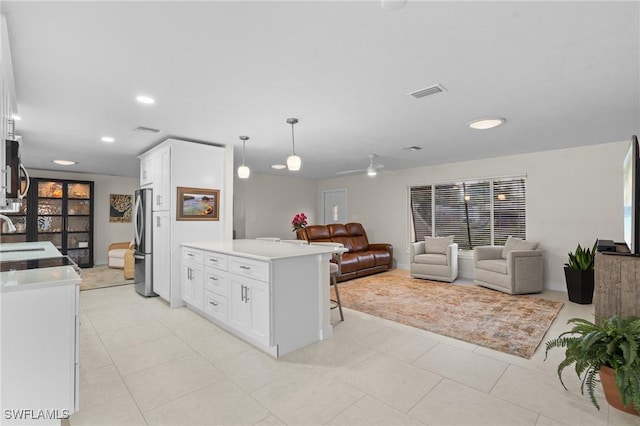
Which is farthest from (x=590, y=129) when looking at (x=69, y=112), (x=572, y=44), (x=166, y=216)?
(x=69, y=112)

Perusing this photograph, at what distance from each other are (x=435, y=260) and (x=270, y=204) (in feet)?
14.2

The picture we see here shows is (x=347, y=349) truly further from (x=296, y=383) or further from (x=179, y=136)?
(x=179, y=136)

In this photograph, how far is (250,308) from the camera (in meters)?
2.86

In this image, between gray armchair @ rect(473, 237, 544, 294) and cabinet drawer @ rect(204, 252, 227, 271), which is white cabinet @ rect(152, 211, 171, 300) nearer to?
cabinet drawer @ rect(204, 252, 227, 271)

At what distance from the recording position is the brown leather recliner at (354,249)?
585 centimetres

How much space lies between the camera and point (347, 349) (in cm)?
283

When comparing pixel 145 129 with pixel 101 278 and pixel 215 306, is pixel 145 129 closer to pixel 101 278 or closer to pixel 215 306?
pixel 215 306

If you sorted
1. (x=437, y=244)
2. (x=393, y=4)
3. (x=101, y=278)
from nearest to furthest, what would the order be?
(x=393, y=4) < (x=101, y=278) < (x=437, y=244)

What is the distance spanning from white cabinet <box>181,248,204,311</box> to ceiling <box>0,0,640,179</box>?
61.9 inches

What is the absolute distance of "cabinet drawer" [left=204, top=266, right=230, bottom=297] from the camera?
3209mm

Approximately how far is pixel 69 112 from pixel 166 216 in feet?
5.34

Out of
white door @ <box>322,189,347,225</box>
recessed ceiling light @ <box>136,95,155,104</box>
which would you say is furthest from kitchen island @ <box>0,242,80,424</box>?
white door @ <box>322,189,347,225</box>

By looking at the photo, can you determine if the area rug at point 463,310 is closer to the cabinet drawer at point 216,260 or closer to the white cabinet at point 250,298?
the white cabinet at point 250,298

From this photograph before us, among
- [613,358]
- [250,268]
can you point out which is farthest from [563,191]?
[250,268]
